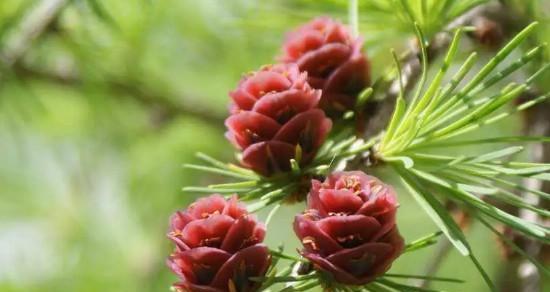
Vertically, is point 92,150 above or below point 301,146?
above

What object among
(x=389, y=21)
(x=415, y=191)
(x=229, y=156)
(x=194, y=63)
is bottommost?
(x=415, y=191)

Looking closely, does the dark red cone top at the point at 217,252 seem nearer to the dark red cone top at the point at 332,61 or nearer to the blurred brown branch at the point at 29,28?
the dark red cone top at the point at 332,61

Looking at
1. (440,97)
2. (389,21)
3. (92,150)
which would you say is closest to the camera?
(440,97)

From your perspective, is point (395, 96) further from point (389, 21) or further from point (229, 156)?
point (229, 156)

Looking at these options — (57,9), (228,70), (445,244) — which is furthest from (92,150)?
(445,244)

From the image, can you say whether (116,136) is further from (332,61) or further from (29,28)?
(332,61)

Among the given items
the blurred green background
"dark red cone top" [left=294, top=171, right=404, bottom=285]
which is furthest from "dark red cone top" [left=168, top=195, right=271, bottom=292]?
the blurred green background

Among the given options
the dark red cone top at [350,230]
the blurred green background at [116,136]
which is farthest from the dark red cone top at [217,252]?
the blurred green background at [116,136]
